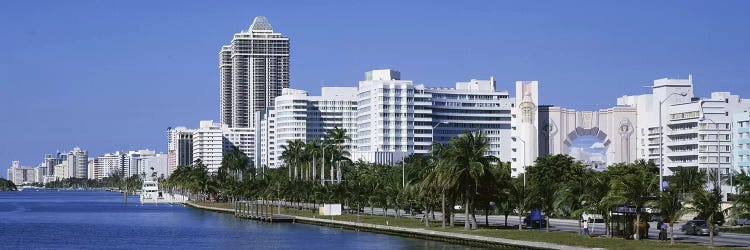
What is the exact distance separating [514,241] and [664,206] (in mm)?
11990

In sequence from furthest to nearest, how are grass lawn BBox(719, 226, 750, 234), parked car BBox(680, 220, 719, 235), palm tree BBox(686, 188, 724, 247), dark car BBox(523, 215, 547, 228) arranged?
dark car BBox(523, 215, 547, 228) → grass lawn BBox(719, 226, 750, 234) → parked car BBox(680, 220, 719, 235) → palm tree BBox(686, 188, 724, 247)

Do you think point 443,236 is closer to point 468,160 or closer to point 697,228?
point 468,160

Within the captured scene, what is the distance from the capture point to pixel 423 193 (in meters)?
98.6

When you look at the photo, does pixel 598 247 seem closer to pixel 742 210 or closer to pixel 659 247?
pixel 659 247

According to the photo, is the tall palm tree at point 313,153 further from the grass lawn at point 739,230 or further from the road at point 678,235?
the grass lawn at point 739,230

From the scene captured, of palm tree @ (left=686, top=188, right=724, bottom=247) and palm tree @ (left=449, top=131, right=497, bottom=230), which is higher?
palm tree @ (left=449, top=131, right=497, bottom=230)

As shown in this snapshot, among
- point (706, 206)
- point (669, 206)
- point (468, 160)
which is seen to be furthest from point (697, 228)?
point (706, 206)

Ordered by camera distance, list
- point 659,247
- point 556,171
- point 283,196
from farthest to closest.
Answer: point 283,196, point 556,171, point 659,247

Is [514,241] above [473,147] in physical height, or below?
below

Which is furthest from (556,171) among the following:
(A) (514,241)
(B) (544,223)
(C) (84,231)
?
(A) (514,241)

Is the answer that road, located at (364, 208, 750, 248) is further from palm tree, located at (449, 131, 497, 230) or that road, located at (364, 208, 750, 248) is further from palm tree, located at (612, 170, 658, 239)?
palm tree, located at (449, 131, 497, 230)

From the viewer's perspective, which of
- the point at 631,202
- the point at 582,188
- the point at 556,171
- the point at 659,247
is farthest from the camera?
the point at 556,171

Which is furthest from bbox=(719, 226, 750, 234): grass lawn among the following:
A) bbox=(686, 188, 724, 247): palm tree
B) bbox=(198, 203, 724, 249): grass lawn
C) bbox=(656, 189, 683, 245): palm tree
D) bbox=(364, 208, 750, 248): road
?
bbox=(686, 188, 724, 247): palm tree

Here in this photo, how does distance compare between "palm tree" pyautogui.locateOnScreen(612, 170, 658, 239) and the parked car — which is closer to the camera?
"palm tree" pyautogui.locateOnScreen(612, 170, 658, 239)
